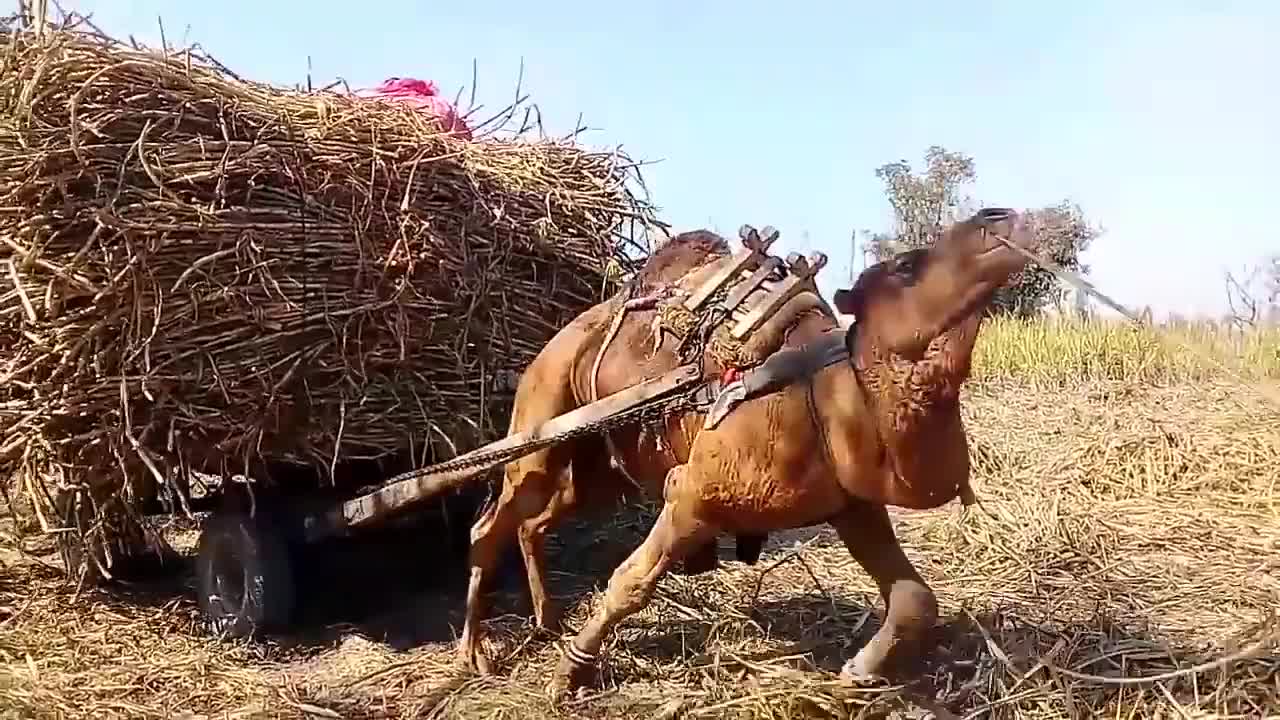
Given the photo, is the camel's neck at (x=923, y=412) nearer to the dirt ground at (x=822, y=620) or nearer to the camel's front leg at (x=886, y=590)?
the camel's front leg at (x=886, y=590)

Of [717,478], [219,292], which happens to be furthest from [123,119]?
[717,478]

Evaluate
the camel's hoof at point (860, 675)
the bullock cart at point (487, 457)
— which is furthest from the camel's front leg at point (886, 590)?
the bullock cart at point (487, 457)

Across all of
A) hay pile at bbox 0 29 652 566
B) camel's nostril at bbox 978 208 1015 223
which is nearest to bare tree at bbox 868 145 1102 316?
camel's nostril at bbox 978 208 1015 223

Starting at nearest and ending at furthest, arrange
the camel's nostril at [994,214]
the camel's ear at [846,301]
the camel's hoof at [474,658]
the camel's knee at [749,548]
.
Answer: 1. the camel's nostril at [994,214]
2. the camel's ear at [846,301]
3. the camel's knee at [749,548]
4. the camel's hoof at [474,658]

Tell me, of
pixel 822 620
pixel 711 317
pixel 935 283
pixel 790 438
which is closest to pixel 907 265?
pixel 935 283

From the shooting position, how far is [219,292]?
429cm

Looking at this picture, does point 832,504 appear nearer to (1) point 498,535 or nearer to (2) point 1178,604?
(1) point 498,535

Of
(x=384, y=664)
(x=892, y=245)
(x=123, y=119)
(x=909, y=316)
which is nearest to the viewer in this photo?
(x=909, y=316)

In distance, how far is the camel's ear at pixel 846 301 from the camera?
10.5ft

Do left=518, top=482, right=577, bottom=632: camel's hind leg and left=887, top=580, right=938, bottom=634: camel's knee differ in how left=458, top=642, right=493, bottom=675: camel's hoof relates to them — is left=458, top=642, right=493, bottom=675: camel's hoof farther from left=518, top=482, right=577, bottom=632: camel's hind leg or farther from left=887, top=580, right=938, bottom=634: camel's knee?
left=887, top=580, right=938, bottom=634: camel's knee

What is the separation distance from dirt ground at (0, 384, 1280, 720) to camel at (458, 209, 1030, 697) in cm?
30

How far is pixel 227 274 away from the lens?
14.3ft

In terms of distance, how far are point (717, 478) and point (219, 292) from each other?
2.03 meters

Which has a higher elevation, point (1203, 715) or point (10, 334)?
point (10, 334)
